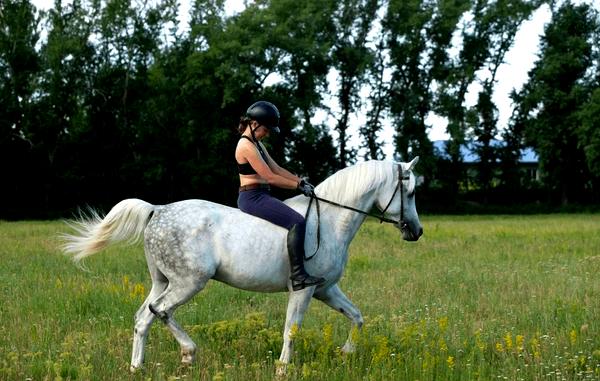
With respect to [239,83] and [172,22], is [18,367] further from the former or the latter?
[172,22]

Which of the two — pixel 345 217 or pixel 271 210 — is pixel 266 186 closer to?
pixel 271 210

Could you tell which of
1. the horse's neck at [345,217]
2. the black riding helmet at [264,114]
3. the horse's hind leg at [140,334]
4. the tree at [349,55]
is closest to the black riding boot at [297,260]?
the horse's neck at [345,217]

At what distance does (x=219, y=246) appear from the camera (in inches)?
285

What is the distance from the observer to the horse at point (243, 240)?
720 cm

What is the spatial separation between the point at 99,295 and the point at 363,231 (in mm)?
15358

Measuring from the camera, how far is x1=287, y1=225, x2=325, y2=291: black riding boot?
23.7ft

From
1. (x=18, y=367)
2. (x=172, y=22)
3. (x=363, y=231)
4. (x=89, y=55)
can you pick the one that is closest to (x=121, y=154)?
(x=89, y=55)

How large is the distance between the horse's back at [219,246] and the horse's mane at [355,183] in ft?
2.29

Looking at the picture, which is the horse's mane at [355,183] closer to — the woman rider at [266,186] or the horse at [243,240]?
the horse at [243,240]

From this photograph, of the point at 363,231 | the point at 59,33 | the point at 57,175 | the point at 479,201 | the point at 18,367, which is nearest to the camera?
the point at 18,367

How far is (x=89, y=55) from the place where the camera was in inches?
1977

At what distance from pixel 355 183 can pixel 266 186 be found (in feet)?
2.98

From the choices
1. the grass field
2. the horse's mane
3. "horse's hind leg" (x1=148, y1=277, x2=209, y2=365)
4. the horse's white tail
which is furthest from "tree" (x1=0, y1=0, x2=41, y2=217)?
the horse's mane

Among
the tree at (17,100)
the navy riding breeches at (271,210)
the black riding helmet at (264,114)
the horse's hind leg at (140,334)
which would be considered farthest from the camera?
the tree at (17,100)
